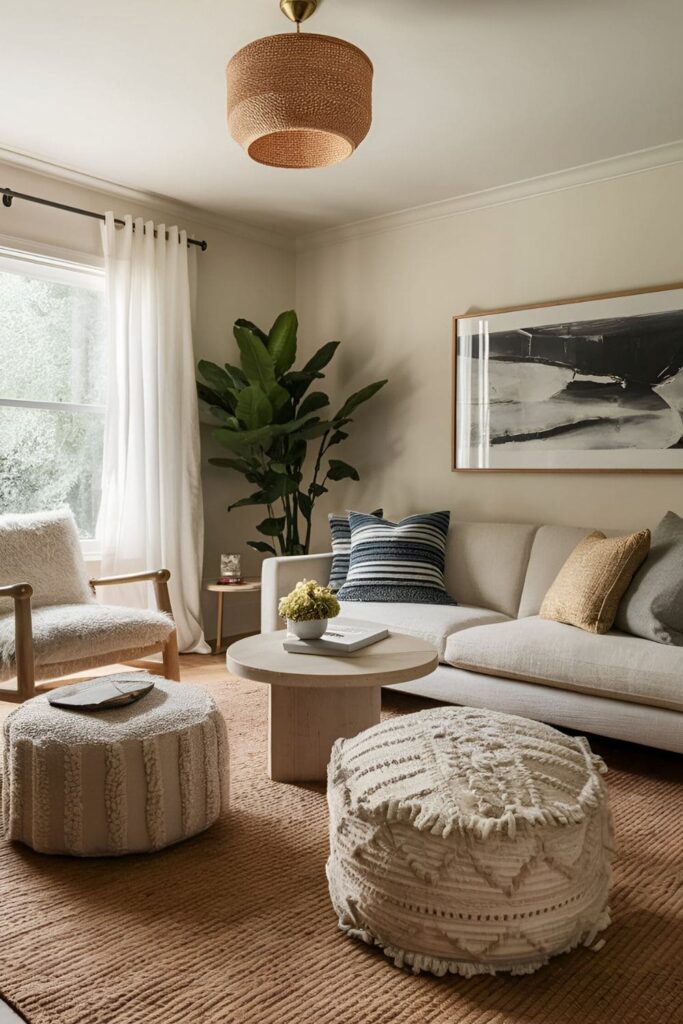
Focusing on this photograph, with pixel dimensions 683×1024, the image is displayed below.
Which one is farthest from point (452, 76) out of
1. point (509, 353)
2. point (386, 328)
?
point (386, 328)

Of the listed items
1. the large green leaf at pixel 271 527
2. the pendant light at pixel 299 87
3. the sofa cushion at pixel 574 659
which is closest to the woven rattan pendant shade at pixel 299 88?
the pendant light at pixel 299 87

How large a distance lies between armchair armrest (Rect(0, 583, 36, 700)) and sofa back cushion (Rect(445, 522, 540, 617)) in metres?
1.97

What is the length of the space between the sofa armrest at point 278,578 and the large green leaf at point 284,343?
47.6 inches

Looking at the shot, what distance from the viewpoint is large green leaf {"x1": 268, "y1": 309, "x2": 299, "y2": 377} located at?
4.73 meters

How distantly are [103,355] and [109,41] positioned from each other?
1.84m

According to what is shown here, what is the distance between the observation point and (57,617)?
10.4 ft

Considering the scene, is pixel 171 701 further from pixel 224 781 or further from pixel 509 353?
pixel 509 353

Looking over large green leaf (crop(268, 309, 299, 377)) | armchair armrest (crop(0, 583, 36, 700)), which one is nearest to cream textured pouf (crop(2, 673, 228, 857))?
armchair armrest (crop(0, 583, 36, 700))

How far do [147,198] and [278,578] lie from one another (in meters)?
2.22

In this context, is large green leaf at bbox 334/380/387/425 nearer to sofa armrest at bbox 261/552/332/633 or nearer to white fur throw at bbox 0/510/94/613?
sofa armrest at bbox 261/552/332/633

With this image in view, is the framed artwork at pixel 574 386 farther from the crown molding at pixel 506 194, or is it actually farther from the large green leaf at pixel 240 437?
the large green leaf at pixel 240 437

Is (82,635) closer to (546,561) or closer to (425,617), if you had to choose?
(425,617)

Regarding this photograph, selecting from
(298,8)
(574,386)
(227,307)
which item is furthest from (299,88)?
(227,307)

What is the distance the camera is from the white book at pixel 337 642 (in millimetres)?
2658
